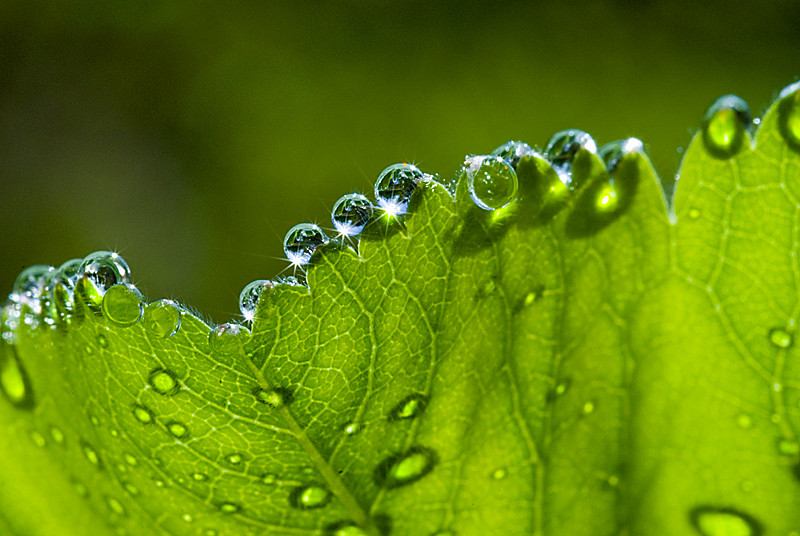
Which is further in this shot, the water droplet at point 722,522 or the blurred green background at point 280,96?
the blurred green background at point 280,96

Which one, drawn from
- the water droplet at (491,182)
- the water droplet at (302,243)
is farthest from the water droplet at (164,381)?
the water droplet at (491,182)

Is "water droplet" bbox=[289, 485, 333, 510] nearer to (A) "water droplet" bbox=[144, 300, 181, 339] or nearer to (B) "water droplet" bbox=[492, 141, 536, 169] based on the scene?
(A) "water droplet" bbox=[144, 300, 181, 339]

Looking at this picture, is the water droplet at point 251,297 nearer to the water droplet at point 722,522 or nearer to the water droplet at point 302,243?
the water droplet at point 302,243

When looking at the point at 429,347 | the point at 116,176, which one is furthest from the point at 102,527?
the point at 116,176

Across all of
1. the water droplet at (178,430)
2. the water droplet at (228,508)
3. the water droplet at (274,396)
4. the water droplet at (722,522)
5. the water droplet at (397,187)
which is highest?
the water droplet at (397,187)

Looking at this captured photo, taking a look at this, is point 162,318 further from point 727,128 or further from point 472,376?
point 727,128

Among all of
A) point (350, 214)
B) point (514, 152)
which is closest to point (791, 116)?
point (514, 152)

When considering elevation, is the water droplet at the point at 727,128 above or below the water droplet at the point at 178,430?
above
